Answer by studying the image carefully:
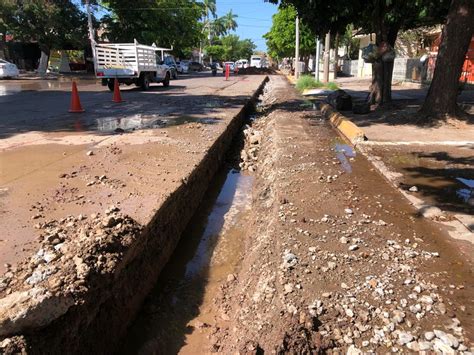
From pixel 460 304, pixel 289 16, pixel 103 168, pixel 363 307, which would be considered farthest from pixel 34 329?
pixel 289 16

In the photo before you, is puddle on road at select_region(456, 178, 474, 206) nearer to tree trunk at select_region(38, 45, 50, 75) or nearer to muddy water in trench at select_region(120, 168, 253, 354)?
muddy water in trench at select_region(120, 168, 253, 354)

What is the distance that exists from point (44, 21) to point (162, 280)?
3464 centimetres

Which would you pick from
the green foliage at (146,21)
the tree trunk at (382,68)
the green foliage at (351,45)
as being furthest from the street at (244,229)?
the green foliage at (351,45)

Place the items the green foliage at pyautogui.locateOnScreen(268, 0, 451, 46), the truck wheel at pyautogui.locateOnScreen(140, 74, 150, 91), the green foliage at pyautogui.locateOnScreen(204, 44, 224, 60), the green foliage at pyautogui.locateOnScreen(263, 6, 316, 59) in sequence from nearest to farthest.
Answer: the green foliage at pyautogui.locateOnScreen(268, 0, 451, 46) → the truck wheel at pyautogui.locateOnScreen(140, 74, 150, 91) → the green foliage at pyautogui.locateOnScreen(263, 6, 316, 59) → the green foliage at pyautogui.locateOnScreen(204, 44, 224, 60)

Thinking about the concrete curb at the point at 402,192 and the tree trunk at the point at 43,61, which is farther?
the tree trunk at the point at 43,61

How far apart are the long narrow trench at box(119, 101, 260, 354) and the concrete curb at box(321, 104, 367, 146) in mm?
2822

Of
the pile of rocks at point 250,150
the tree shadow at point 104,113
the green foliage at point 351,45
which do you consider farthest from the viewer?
the green foliage at point 351,45

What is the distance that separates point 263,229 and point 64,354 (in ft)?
9.62

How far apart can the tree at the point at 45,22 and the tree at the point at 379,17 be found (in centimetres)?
2692

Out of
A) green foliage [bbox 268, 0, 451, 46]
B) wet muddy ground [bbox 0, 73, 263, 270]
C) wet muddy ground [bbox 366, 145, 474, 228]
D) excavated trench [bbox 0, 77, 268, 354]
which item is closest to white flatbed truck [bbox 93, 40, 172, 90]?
wet muddy ground [bbox 0, 73, 263, 270]

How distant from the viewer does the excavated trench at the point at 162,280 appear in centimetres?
312

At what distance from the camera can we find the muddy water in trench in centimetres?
385

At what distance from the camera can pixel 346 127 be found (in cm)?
1038

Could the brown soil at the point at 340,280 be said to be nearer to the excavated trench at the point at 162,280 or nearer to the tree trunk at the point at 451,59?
the excavated trench at the point at 162,280
